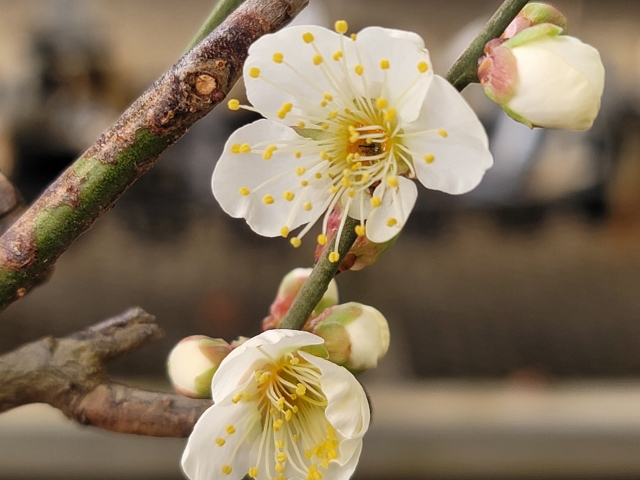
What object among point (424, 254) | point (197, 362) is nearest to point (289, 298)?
point (197, 362)

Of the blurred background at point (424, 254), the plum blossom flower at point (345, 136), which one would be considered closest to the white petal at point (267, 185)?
the plum blossom flower at point (345, 136)

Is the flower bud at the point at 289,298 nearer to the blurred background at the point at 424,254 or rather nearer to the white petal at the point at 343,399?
the white petal at the point at 343,399

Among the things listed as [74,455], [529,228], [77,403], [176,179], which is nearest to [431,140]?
[77,403]

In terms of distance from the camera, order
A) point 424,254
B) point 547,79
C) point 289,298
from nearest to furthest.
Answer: point 547,79, point 289,298, point 424,254

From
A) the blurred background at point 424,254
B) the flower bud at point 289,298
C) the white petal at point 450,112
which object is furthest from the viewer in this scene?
the blurred background at point 424,254

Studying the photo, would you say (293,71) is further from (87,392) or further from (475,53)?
(87,392)

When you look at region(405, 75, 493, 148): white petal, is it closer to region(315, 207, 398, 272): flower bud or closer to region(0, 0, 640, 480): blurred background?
region(315, 207, 398, 272): flower bud
